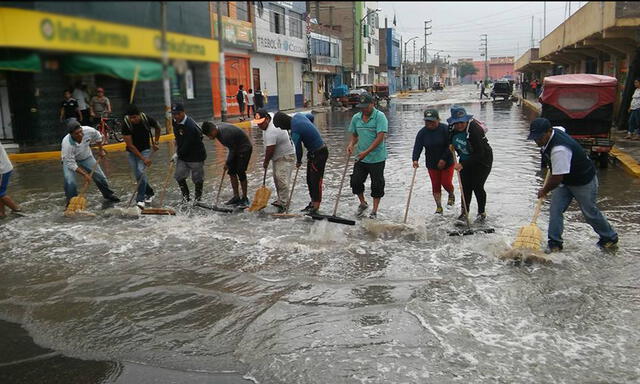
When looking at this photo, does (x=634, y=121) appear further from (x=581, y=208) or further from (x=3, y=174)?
(x=3, y=174)

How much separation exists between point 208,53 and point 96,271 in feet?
15.4

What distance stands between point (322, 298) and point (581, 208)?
294cm

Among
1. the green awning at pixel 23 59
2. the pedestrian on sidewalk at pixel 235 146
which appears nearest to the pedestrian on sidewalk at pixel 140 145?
the pedestrian on sidewalk at pixel 235 146

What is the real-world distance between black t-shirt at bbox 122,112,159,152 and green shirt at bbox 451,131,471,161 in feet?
14.6

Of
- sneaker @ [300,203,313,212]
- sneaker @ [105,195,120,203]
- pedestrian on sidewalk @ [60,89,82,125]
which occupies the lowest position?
sneaker @ [300,203,313,212]

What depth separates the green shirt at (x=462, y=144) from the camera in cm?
710

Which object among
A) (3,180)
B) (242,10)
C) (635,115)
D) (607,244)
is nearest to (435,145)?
(607,244)

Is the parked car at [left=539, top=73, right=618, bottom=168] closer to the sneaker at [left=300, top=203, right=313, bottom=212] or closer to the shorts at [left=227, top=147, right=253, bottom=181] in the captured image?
the sneaker at [left=300, top=203, right=313, bottom=212]

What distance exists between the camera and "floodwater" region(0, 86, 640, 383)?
153 inches

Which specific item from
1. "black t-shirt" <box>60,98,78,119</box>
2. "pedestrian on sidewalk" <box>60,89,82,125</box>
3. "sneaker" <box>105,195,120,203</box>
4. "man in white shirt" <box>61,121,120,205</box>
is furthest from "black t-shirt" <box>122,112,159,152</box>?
"black t-shirt" <box>60,98,78,119</box>

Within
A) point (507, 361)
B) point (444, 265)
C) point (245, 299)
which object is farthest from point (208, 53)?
point (444, 265)

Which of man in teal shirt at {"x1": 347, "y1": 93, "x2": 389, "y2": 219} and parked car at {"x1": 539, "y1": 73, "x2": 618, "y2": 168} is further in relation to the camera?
parked car at {"x1": 539, "y1": 73, "x2": 618, "y2": 168}

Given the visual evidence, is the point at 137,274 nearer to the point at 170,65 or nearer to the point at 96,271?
the point at 96,271

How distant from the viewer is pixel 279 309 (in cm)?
491
